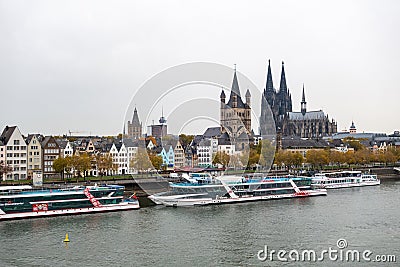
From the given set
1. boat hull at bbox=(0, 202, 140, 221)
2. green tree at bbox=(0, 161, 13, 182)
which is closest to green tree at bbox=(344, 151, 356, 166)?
green tree at bbox=(0, 161, 13, 182)

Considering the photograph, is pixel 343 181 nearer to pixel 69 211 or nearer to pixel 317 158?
pixel 317 158

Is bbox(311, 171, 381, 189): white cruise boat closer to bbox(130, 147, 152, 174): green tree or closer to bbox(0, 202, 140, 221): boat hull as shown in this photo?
bbox(130, 147, 152, 174): green tree

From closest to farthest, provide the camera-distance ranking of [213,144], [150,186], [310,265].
→ [310,265] < [150,186] < [213,144]

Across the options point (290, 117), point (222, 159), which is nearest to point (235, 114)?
point (222, 159)

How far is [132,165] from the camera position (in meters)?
63.8

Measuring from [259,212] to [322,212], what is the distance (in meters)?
4.41

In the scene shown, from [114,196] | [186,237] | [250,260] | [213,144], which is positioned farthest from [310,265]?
[213,144]

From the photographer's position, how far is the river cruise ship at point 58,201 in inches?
1430

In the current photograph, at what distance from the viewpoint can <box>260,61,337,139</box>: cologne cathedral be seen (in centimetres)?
13525

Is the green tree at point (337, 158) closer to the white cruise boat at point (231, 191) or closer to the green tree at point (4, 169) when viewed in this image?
the white cruise boat at point (231, 191)

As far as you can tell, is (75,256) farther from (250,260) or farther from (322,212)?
(322,212)

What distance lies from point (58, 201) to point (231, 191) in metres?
14.4

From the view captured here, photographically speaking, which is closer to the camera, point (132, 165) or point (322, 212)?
point (322, 212)

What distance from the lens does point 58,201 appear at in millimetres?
38094
